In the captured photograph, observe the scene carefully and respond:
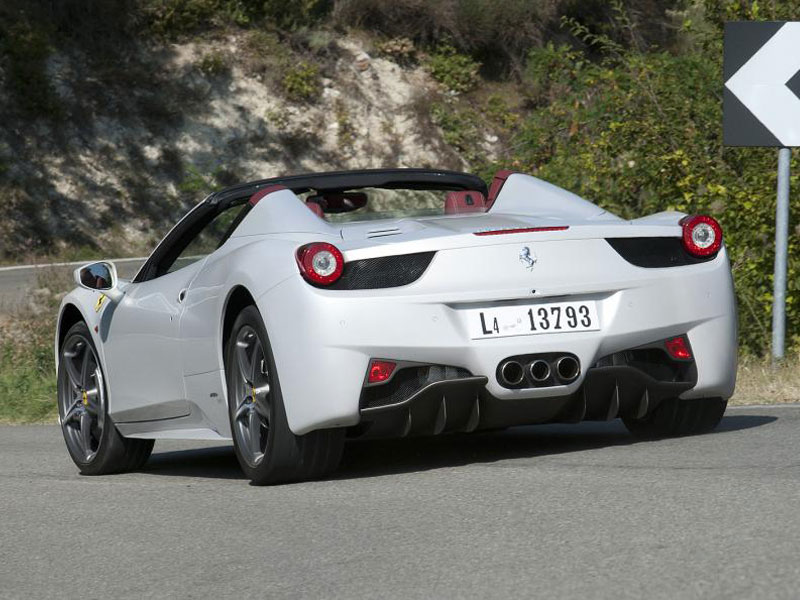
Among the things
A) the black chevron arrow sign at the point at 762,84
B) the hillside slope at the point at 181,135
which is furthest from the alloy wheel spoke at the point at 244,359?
the hillside slope at the point at 181,135

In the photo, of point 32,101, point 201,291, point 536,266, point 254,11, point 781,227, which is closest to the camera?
point 536,266

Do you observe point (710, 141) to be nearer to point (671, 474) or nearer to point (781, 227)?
point (781, 227)

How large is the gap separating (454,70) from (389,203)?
95.3 ft

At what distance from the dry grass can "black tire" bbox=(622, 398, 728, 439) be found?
166cm

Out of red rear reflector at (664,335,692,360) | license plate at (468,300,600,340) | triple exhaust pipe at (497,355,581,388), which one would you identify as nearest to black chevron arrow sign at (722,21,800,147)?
red rear reflector at (664,335,692,360)

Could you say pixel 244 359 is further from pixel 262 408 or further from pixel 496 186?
pixel 496 186

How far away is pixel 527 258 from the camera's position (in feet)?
20.1

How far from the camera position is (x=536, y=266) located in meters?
6.12

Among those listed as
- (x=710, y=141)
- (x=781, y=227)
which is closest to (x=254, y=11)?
(x=710, y=141)

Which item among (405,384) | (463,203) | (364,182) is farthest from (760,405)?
(405,384)

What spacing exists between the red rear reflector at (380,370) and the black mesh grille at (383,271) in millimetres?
291

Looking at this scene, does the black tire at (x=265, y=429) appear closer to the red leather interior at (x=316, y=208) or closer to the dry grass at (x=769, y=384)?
the red leather interior at (x=316, y=208)

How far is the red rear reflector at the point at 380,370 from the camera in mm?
5969

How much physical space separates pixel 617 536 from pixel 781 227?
5554mm
